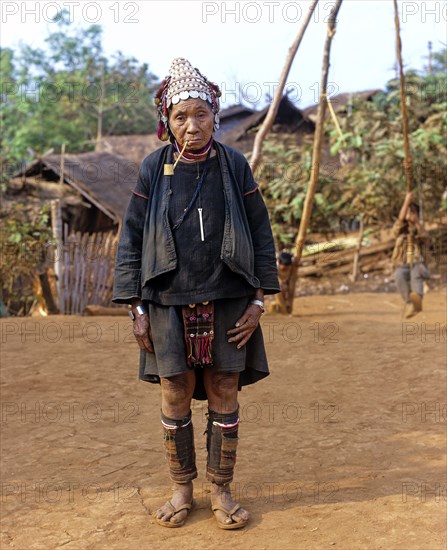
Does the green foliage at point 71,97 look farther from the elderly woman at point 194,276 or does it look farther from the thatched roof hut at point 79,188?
the elderly woman at point 194,276

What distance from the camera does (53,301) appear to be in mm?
9945

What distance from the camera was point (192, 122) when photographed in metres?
2.89

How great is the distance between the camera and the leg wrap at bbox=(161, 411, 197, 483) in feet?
9.98

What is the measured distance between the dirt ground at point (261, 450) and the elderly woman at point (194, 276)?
290 millimetres

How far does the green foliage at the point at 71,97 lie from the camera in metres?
27.2

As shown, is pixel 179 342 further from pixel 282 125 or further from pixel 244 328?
pixel 282 125

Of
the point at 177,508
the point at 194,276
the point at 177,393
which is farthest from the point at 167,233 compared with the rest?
the point at 177,508

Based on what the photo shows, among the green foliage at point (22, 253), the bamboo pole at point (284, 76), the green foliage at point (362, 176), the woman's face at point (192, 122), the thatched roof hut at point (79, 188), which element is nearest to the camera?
the woman's face at point (192, 122)

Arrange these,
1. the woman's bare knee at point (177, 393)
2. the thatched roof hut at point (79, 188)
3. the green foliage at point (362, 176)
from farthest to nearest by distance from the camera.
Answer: the thatched roof hut at point (79, 188) < the green foliage at point (362, 176) < the woman's bare knee at point (177, 393)

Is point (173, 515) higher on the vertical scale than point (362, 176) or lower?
lower

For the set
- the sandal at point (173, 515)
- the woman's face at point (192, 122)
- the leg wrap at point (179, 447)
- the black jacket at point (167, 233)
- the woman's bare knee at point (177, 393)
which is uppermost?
the woman's face at point (192, 122)

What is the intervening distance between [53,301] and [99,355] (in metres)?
3.67

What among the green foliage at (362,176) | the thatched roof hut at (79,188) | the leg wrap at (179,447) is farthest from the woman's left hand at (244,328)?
the thatched roof hut at (79,188)

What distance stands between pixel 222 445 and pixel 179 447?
19cm
